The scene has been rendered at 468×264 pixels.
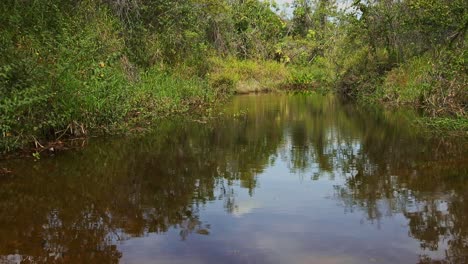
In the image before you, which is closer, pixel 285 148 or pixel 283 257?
pixel 283 257

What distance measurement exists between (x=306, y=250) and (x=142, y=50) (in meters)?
14.0

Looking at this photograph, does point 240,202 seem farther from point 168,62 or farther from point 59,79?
point 168,62

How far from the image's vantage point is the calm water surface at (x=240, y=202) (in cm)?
511

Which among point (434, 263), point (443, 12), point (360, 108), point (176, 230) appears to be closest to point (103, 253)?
point (176, 230)

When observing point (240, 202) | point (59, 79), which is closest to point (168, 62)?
point (59, 79)

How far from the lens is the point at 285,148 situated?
11.0m

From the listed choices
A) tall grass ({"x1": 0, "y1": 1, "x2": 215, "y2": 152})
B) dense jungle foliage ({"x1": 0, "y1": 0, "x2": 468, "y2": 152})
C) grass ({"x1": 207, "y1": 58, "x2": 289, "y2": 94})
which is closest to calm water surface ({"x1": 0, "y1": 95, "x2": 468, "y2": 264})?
tall grass ({"x1": 0, "y1": 1, "x2": 215, "y2": 152})

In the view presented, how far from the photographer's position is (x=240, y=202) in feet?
22.3

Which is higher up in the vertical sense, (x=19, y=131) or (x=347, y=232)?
(x=19, y=131)

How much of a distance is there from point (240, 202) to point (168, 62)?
13.9 metres

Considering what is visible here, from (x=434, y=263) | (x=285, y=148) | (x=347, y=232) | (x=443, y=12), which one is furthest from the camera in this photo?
(x=443, y=12)

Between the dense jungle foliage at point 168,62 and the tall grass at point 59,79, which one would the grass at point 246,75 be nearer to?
the dense jungle foliage at point 168,62

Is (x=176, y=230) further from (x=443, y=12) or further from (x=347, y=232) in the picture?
(x=443, y=12)

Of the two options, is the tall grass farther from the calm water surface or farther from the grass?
→ the grass
